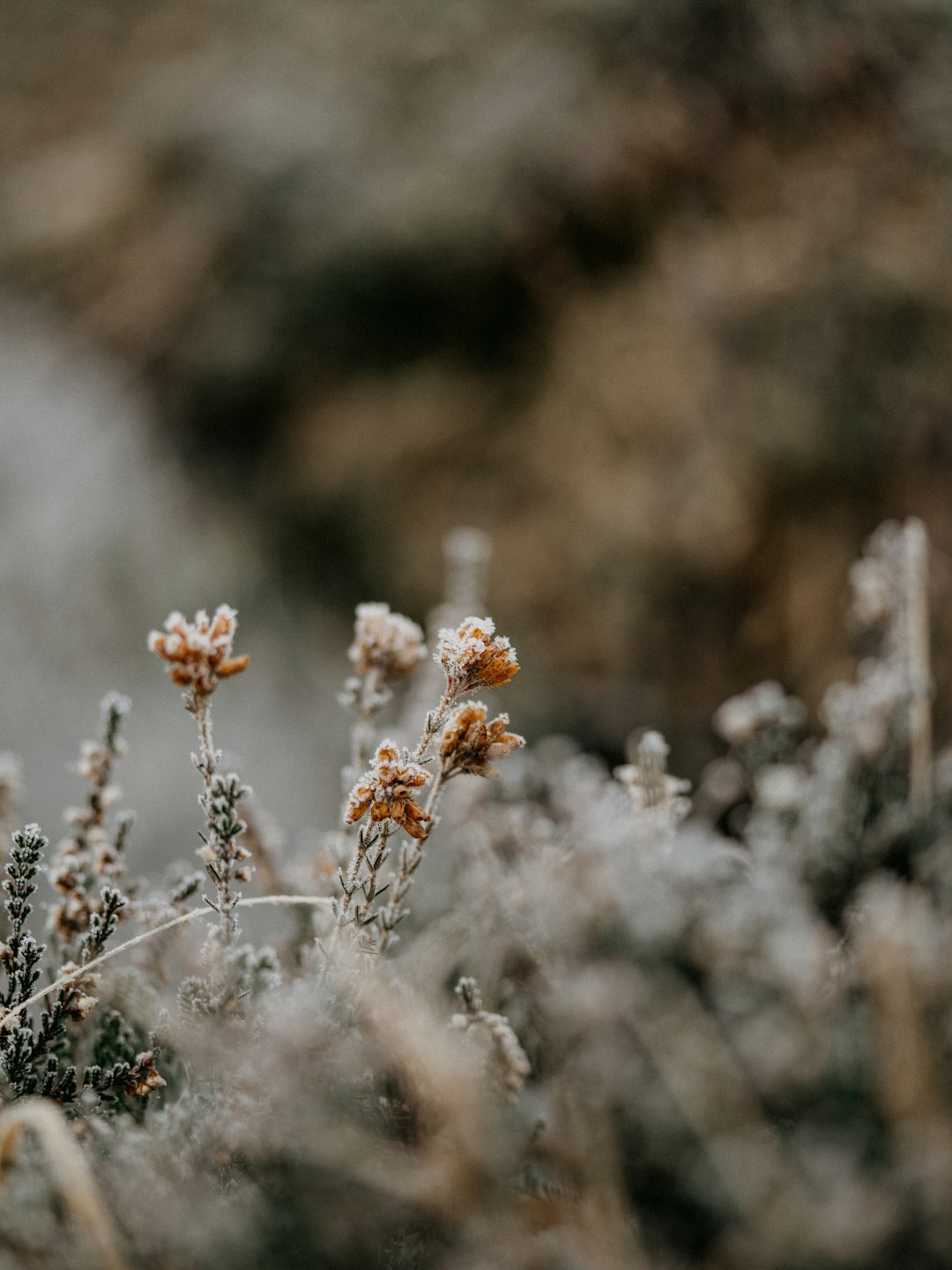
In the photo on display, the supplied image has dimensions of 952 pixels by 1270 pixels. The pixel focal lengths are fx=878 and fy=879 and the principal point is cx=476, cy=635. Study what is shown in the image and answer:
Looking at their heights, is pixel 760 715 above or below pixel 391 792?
above

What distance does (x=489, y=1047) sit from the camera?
50 cm

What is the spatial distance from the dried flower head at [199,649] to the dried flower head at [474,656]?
0.12 meters

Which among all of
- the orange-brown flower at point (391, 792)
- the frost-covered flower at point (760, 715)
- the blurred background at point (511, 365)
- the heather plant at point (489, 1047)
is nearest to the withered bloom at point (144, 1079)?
the heather plant at point (489, 1047)

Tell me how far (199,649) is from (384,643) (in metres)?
0.16

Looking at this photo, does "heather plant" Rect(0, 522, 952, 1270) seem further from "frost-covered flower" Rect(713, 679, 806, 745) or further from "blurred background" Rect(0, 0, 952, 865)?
"blurred background" Rect(0, 0, 952, 865)

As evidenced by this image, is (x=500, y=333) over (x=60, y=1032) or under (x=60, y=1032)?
over

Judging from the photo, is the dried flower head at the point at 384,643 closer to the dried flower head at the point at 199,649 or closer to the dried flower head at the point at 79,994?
the dried flower head at the point at 199,649

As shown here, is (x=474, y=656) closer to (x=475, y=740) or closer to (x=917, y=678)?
(x=475, y=740)

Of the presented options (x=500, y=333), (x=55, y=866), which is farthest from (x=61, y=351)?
(x=55, y=866)

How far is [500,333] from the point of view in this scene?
1.80m

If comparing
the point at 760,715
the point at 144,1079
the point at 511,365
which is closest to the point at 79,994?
the point at 144,1079

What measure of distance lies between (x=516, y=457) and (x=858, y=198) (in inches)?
33.8

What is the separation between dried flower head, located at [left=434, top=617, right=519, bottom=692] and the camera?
0.49m

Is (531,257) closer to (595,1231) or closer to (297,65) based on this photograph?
(297,65)
